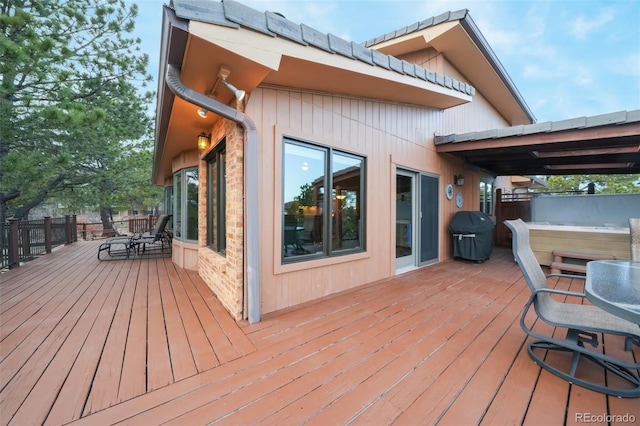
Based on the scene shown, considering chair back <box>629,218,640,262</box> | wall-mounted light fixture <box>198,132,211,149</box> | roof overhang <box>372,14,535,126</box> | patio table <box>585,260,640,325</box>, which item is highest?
roof overhang <box>372,14,535,126</box>

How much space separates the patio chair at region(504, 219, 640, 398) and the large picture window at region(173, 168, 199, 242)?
4.84 m

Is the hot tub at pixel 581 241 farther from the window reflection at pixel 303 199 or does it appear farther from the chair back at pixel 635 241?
the window reflection at pixel 303 199

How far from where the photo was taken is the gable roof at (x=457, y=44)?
5.09 m

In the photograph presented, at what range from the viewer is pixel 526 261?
6.76 ft

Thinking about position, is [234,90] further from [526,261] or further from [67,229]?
[67,229]

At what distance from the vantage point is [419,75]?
12.0ft

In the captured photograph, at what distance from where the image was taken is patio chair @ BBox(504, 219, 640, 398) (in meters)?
1.65

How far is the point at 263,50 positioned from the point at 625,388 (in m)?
3.47

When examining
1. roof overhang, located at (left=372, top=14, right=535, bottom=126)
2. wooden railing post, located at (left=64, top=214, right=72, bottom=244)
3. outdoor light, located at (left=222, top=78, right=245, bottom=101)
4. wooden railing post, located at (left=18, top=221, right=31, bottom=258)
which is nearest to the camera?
outdoor light, located at (left=222, top=78, right=245, bottom=101)

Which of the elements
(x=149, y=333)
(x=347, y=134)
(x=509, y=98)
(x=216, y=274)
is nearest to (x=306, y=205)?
(x=347, y=134)

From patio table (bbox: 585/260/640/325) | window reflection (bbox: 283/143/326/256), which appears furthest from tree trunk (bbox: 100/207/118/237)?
patio table (bbox: 585/260/640/325)

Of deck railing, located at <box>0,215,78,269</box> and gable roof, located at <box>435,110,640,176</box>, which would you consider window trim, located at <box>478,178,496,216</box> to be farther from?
deck railing, located at <box>0,215,78,269</box>

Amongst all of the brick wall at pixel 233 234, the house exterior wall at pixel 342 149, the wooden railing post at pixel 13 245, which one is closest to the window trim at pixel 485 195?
the house exterior wall at pixel 342 149

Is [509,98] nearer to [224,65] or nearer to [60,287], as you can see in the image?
[224,65]
